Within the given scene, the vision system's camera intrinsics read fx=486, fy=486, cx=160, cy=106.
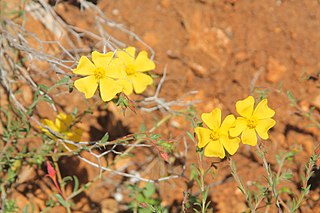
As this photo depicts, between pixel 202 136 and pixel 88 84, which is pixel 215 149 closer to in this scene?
pixel 202 136

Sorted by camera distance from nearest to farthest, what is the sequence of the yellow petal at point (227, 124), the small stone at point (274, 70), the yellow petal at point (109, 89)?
1. the yellow petal at point (109, 89)
2. the yellow petal at point (227, 124)
3. the small stone at point (274, 70)

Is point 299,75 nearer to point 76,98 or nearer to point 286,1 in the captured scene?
point 286,1

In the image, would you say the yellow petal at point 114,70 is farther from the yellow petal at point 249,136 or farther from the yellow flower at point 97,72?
the yellow petal at point 249,136

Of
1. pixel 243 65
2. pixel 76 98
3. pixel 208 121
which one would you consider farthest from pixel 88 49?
pixel 208 121

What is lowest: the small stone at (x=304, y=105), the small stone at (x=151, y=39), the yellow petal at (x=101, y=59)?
the small stone at (x=304, y=105)

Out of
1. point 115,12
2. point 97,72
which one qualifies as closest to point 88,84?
point 97,72

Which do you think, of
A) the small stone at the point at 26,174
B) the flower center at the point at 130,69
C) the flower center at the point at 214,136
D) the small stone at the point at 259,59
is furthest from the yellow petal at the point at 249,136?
the small stone at the point at 26,174
